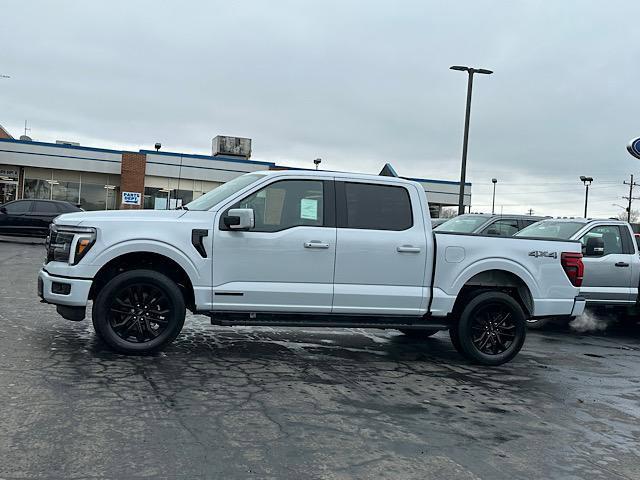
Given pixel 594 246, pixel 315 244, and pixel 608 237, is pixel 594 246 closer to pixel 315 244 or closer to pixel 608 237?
pixel 608 237

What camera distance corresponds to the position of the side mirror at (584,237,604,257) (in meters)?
10.4

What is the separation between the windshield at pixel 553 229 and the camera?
11.4m

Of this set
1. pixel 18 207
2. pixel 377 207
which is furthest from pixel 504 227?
pixel 18 207

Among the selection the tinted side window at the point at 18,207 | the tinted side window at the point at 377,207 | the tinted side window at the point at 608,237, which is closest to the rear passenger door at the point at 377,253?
the tinted side window at the point at 377,207

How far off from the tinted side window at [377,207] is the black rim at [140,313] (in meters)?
2.15

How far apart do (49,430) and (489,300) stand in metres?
4.98

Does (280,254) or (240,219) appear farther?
(280,254)

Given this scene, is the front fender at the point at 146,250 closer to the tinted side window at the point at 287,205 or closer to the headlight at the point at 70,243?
the headlight at the point at 70,243

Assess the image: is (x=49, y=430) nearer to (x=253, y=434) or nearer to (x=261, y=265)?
(x=253, y=434)

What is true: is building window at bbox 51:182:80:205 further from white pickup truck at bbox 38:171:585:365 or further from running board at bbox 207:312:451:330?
running board at bbox 207:312:451:330

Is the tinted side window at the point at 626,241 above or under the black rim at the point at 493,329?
above

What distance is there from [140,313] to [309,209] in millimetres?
2104

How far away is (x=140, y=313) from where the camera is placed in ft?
22.0

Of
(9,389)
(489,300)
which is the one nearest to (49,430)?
(9,389)
